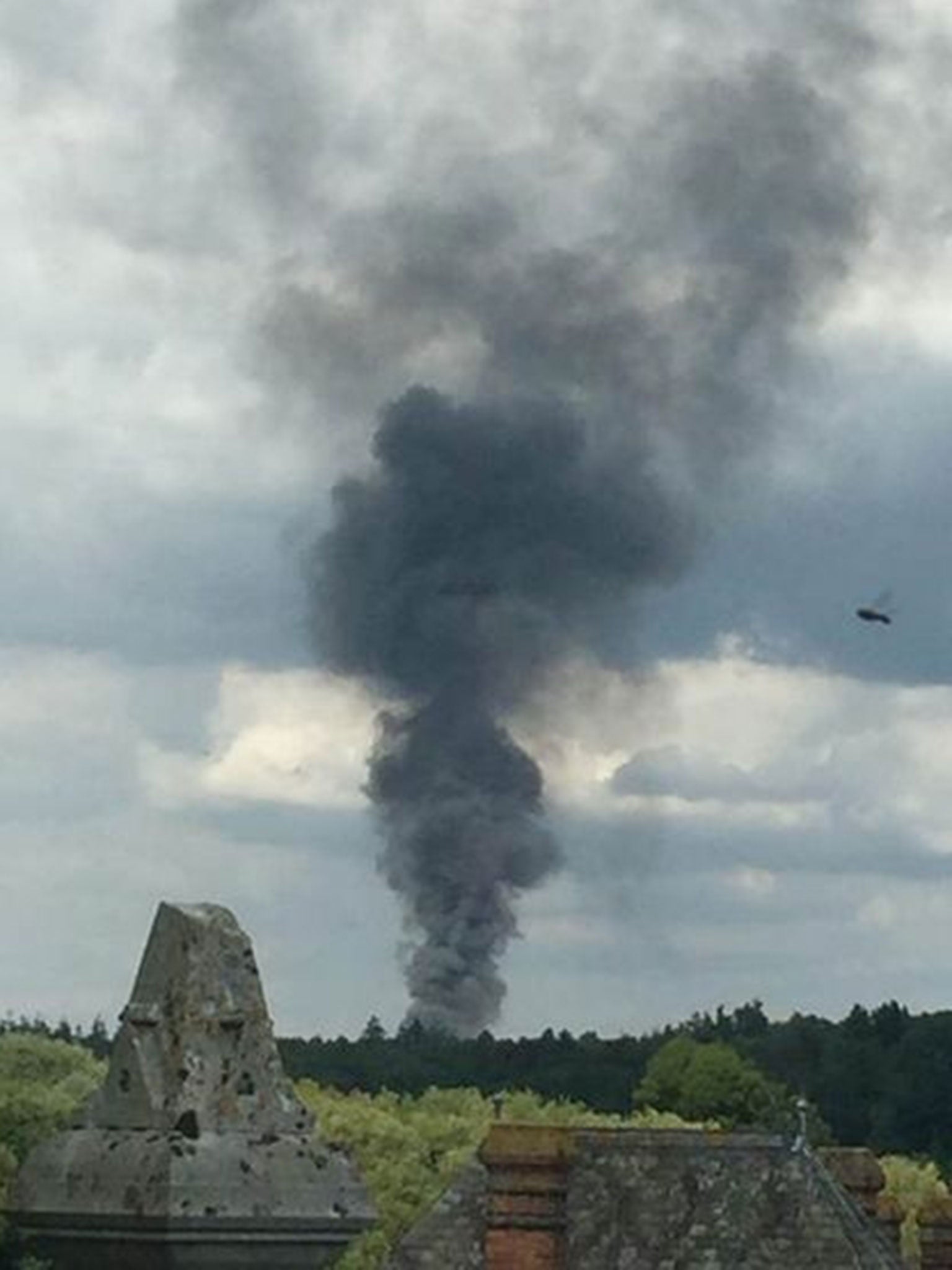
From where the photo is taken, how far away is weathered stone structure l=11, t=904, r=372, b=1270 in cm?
1009

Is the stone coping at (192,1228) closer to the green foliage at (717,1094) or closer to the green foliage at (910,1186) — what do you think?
the green foliage at (910,1186)

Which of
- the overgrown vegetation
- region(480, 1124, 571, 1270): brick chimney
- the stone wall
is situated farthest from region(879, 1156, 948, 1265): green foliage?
region(480, 1124, 571, 1270): brick chimney

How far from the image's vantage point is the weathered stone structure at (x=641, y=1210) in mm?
59625

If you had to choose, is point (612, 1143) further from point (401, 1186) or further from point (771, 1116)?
point (771, 1116)

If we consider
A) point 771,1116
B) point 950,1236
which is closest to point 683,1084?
point 771,1116

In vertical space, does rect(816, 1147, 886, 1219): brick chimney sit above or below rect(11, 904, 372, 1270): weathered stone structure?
above

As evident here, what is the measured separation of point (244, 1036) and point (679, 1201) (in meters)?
51.8

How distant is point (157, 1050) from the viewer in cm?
1032

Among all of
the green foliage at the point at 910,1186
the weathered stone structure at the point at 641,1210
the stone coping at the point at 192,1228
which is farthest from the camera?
the green foliage at the point at 910,1186

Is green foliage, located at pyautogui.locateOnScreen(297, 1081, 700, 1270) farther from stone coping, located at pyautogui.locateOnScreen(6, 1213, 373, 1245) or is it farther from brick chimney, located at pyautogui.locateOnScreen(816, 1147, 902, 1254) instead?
stone coping, located at pyautogui.locateOnScreen(6, 1213, 373, 1245)

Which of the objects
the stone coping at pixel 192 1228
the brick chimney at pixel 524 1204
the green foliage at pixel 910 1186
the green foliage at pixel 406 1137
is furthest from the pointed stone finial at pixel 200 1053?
the green foliage at pixel 406 1137

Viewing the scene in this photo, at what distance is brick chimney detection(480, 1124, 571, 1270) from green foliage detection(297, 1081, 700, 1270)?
36954 mm

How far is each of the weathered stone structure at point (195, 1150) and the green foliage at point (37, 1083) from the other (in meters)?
73.6

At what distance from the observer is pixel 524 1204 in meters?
59.7
